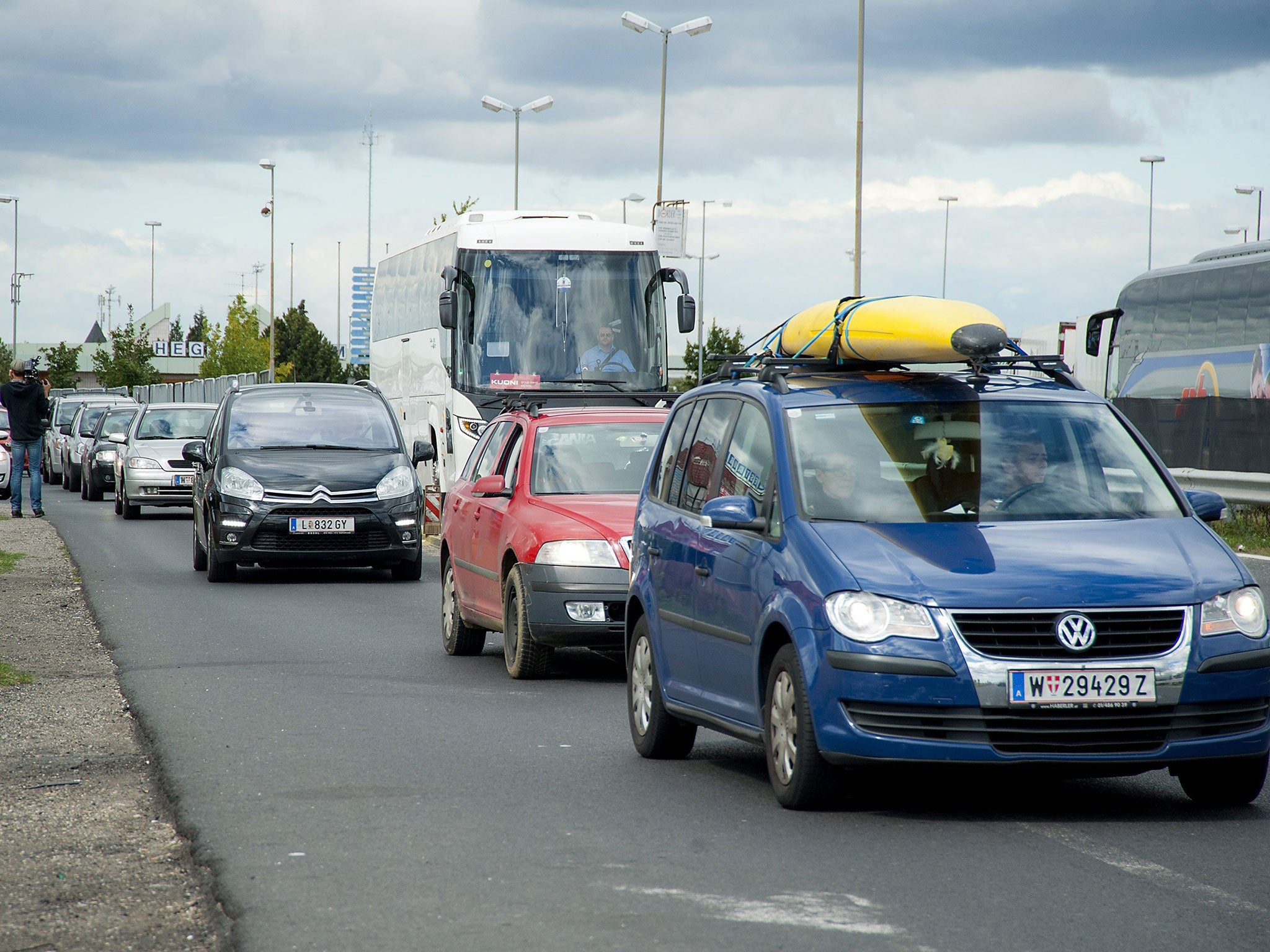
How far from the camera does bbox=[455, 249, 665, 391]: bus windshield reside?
80.3ft

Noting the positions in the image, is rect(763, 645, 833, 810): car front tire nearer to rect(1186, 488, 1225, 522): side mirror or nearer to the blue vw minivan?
the blue vw minivan

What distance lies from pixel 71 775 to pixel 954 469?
3814 mm

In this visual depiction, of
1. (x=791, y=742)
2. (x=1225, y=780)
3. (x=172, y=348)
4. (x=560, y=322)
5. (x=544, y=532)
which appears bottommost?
(x=1225, y=780)

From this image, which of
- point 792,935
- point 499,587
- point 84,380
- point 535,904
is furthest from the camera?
point 84,380

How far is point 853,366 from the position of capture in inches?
321

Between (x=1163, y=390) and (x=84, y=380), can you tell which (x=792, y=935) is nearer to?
(x=1163, y=390)

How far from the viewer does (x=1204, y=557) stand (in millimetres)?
6734

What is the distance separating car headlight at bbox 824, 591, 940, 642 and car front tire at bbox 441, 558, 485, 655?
601 centimetres

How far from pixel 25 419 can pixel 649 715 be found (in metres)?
20.9

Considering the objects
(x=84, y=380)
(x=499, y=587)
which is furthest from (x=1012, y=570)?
(x=84, y=380)

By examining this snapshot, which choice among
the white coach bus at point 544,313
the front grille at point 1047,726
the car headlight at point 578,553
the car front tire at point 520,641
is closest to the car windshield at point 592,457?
the car front tire at point 520,641

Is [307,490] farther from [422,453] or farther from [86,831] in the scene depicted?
[86,831]

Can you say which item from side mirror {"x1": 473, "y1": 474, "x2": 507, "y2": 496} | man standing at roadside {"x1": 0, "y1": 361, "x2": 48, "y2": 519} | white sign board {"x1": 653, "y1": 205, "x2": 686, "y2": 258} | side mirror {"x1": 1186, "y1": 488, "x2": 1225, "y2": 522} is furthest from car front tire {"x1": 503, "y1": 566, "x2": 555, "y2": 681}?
white sign board {"x1": 653, "y1": 205, "x2": 686, "y2": 258}

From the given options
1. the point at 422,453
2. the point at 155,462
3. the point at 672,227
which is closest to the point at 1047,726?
the point at 422,453
